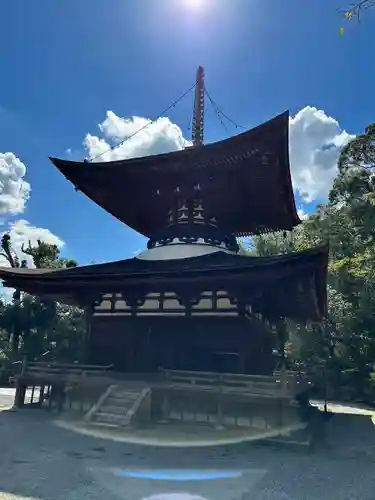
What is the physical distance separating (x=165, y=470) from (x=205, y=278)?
4.92 meters

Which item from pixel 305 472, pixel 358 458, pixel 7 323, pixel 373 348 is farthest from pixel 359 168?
pixel 7 323

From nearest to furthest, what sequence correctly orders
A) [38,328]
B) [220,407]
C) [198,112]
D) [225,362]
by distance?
[220,407], [225,362], [198,112], [38,328]

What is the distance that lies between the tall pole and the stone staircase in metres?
10.2

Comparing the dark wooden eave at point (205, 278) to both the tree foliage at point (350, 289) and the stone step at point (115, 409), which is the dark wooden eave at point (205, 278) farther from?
the tree foliage at point (350, 289)

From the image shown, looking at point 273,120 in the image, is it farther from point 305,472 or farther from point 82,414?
point 82,414

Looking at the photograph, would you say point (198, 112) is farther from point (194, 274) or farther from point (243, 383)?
point (243, 383)

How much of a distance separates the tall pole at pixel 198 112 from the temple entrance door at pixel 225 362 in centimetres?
875

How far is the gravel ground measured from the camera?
627 cm

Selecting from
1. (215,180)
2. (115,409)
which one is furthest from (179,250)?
(115,409)

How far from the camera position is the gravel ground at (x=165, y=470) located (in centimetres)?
627

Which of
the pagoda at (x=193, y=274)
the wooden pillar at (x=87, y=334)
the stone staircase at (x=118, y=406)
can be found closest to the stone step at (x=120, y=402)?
the stone staircase at (x=118, y=406)

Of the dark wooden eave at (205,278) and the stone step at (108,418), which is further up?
the dark wooden eave at (205,278)

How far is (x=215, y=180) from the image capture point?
13.6 m

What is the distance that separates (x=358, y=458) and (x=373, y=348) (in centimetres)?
1579
